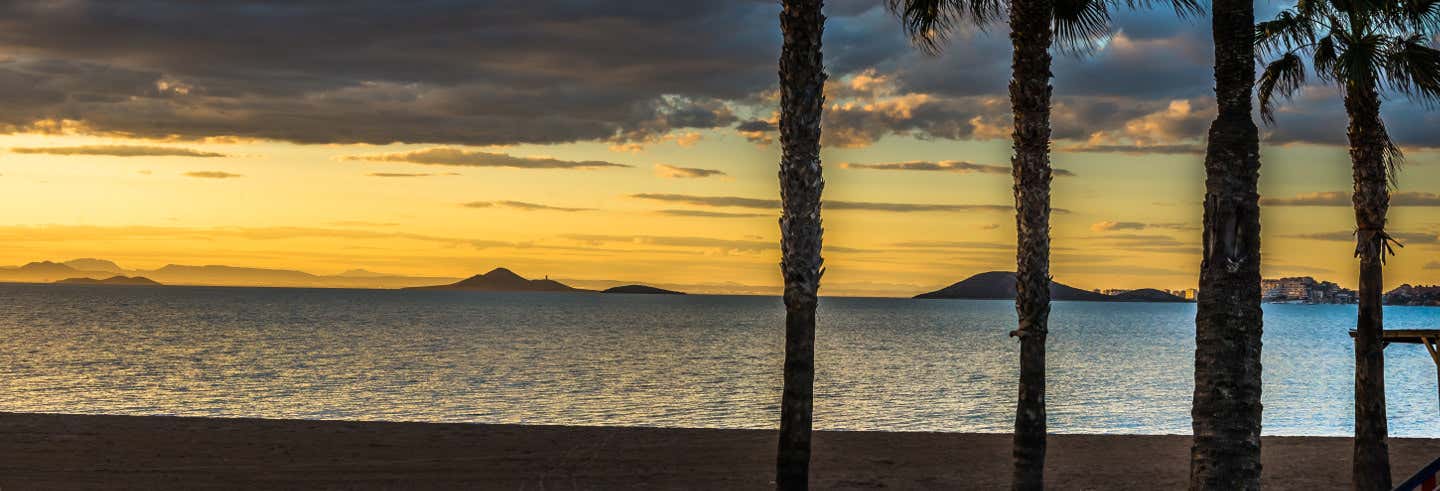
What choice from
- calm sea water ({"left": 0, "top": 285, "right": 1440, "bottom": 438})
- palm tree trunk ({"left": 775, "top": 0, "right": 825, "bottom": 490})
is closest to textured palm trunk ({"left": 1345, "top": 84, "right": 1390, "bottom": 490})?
palm tree trunk ({"left": 775, "top": 0, "right": 825, "bottom": 490})

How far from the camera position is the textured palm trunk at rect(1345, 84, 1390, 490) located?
16.5 meters

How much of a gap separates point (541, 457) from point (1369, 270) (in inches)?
494

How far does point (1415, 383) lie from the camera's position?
66.0 metres

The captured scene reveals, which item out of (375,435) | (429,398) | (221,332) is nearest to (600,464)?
(375,435)

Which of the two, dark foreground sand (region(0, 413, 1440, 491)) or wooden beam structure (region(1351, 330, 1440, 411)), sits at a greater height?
wooden beam structure (region(1351, 330, 1440, 411))

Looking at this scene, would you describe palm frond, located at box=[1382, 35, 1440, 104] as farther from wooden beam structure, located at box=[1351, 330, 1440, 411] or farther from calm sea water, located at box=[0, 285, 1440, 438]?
calm sea water, located at box=[0, 285, 1440, 438]

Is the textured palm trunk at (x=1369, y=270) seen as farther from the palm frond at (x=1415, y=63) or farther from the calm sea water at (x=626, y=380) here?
the calm sea water at (x=626, y=380)

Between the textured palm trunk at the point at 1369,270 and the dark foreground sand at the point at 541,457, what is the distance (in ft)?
9.24

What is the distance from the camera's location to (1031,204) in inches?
629

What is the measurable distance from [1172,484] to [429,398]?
104ft

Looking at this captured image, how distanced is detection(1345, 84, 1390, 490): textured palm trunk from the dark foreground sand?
9.24 ft

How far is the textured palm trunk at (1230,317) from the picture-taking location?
1194cm

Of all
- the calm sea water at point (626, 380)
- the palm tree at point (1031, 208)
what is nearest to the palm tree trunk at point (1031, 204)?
the palm tree at point (1031, 208)

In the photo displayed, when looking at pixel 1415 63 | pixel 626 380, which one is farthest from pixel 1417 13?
pixel 626 380
